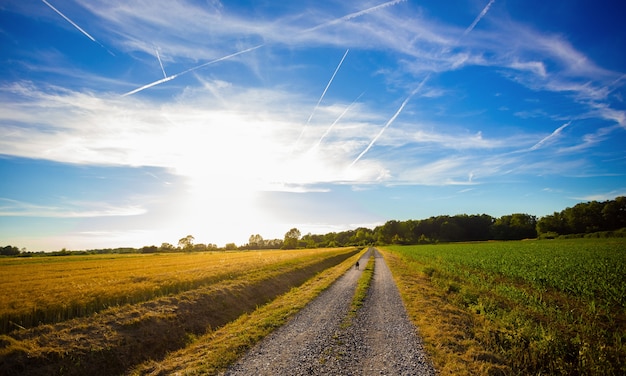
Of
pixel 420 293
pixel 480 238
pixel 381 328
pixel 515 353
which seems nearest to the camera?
pixel 515 353

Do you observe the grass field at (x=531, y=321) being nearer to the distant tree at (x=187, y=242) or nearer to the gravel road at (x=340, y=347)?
the gravel road at (x=340, y=347)

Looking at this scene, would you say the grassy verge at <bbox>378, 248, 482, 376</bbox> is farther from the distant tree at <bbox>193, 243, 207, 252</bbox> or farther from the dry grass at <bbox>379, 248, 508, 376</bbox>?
the distant tree at <bbox>193, 243, 207, 252</bbox>

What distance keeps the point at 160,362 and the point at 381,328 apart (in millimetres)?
9579

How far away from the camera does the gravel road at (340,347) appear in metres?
8.80

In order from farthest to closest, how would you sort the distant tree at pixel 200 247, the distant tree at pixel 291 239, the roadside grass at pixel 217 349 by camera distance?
1. the distant tree at pixel 291 239
2. the distant tree at pixel 200 247
3. the roadside grass at pixel 217 349

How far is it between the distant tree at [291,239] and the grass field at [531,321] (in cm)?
16607

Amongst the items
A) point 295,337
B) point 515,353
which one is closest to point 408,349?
point 515,353

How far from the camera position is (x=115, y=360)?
10781 mm

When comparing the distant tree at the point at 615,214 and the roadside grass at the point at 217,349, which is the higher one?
the distant tree at the point at 615,214

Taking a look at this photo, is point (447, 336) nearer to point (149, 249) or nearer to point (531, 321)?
point (531, 321)

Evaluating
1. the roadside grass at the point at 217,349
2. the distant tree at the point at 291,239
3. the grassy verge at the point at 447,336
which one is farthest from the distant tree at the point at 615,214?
the distant tree at the point at 291,239

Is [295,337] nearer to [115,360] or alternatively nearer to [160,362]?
[160,362]

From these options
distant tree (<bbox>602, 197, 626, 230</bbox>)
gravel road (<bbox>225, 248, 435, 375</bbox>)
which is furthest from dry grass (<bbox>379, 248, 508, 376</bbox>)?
distant tree (<bbox>602, 197, 626, 230</bbox>)

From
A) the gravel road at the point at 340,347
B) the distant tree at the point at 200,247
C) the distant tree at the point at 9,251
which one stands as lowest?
the distant tree at the point at 200,247
